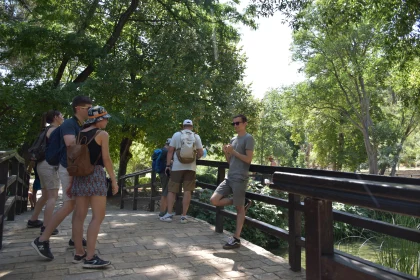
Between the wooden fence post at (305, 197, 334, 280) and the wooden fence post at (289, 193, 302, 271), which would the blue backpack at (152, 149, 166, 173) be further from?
the wooden fence post at (305, 197, 334, 280)

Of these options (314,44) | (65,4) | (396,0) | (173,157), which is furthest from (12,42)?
(314,44)

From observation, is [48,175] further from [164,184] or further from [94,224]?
[164,184]

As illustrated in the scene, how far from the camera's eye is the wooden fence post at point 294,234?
12.6 ft

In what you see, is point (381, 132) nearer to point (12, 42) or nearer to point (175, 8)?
point (175, 8)

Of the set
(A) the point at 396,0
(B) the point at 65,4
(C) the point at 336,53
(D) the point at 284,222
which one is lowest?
(D) the point at 284,222

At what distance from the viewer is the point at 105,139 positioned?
382 centimetres

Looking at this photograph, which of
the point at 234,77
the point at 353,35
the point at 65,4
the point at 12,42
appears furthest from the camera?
the point at 353,35

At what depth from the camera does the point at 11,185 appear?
6301 mm

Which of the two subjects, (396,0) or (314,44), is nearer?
(396,0)

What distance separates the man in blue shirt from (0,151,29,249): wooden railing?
75 centimetres

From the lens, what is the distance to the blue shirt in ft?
13.3

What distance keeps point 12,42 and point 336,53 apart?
65.8ft

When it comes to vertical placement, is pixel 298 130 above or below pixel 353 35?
below

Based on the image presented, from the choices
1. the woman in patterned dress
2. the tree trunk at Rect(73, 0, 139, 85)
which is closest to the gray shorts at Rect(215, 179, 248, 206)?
the woman in patterned dress
